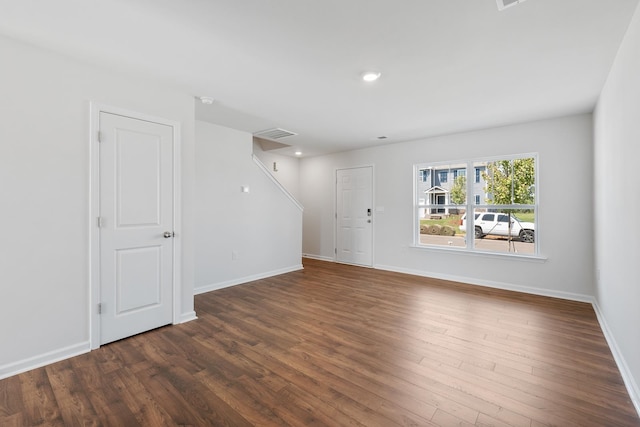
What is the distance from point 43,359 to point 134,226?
1.21 metres

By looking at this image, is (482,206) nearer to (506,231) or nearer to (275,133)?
(506,231)

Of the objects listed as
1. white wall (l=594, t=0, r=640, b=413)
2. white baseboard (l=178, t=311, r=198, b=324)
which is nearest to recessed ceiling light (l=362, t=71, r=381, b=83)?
white wall (l=594, t=0, r=640, b=413)

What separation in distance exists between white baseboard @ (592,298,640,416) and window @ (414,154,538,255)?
4.96ft

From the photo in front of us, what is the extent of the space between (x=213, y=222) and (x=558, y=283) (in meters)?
4.93

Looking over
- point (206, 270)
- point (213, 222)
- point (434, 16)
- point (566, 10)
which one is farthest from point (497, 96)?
point (206, 270)

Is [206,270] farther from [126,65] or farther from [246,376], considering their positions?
[126,65]

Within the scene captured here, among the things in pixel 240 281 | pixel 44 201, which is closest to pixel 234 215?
pixel 240 281

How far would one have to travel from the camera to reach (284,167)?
7.06 m

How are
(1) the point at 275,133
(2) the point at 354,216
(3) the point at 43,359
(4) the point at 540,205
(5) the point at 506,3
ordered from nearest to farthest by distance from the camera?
(5) the point at 506,3 < (3) the point at 43,359 < (4) the point at 540,205 < (1) the point at 275,133 < (2) the point at 354,216

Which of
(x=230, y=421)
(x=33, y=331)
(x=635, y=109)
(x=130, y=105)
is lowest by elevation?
(x=230, y=421)

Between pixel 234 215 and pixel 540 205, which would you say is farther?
pixel 234 215

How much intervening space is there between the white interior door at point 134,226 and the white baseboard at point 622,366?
3.78 m

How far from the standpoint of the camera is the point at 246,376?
218cm

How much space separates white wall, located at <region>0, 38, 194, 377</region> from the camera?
220cm
